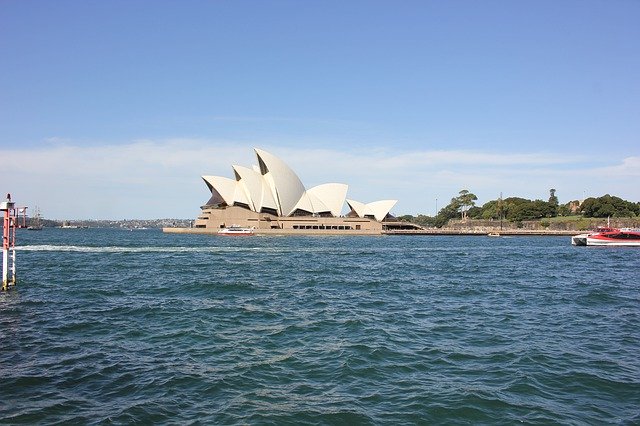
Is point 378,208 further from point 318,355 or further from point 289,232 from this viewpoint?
point 318,355

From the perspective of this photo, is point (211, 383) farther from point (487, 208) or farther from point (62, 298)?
point (487, 208)

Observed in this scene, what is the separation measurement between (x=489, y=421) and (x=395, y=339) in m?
4.38

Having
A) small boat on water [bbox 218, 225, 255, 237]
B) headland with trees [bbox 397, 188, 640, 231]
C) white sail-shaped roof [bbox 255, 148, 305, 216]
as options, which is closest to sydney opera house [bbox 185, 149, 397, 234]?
white sail-shaped roof [bbox 255, 148, 305, 216]

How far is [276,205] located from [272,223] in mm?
4220

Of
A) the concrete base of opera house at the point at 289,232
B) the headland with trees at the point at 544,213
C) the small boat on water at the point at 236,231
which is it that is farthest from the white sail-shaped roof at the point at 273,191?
the headland with trees at the point at 544,213

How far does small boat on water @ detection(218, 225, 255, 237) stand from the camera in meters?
83.1

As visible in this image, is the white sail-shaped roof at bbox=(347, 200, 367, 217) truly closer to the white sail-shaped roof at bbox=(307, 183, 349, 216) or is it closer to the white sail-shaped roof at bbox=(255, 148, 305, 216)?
the white sail-shaped roof at bbox=(307, 183, 349, 216)

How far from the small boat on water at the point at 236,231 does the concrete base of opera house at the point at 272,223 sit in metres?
2.79

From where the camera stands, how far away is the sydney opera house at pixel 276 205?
279 ft

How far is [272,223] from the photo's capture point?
9206cm

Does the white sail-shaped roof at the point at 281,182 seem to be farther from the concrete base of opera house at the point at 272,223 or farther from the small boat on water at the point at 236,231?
the small boat on water at the point at 236,231

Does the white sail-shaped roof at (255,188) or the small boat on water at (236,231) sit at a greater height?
the white sail-shaped roof at (255,188)

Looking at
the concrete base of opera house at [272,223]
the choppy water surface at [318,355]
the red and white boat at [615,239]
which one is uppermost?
the concrete base of opera house at [272,223]

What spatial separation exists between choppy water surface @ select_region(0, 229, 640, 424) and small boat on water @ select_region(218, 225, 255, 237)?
63898 mm
